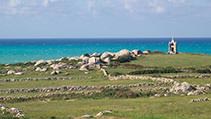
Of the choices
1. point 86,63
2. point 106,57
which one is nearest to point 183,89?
point 86,63

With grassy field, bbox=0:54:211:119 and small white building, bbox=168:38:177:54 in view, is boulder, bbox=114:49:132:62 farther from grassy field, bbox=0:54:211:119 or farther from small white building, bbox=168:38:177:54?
small white building, bbox=168:38:177:54

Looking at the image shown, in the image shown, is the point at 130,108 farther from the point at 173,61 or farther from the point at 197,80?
the point at 173,61

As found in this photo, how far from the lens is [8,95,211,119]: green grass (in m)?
40.2

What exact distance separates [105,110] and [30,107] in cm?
868

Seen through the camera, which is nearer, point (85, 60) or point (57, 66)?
point (57, 66)

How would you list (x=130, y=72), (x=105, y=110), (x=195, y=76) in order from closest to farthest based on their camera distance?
(x=105, y=110), (x=195, y=76), (x=130, y=72)

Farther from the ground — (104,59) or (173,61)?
(104,59)

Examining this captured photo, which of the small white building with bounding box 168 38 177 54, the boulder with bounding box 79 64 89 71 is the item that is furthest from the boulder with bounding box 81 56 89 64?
the small white building with bounding box 168 38 177 54

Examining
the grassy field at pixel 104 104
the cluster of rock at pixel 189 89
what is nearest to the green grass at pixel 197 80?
the grassy field at pixel 104 104

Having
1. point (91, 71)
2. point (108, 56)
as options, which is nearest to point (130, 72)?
point (91, 71)

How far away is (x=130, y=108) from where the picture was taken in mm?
45125

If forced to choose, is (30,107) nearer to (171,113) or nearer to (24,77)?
(171,113)

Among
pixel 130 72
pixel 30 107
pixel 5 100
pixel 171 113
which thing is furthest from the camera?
pixel 130 72

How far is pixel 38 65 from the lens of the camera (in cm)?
9775
